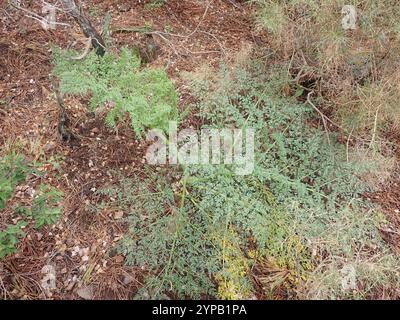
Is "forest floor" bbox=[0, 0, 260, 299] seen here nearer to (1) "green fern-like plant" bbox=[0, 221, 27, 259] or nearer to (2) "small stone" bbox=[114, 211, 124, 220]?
(2) "small stone" bbox=[114, 211, 124, 220]

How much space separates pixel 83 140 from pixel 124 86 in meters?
0.58

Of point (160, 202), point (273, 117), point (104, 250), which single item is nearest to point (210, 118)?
point (273, 117)

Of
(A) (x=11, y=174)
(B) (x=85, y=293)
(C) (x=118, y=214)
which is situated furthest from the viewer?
(C) (x=118, y=214)

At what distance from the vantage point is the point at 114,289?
2.13 m

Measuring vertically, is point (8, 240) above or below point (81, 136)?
below

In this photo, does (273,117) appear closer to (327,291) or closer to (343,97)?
(343,97)

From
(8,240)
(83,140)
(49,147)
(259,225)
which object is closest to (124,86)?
(83,140)

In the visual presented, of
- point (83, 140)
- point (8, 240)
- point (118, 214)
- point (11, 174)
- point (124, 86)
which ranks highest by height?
point (124, 86)

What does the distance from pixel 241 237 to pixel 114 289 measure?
80 cm

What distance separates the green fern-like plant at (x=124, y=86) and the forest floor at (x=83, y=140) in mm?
430

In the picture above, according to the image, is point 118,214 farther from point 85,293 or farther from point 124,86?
point 124,86

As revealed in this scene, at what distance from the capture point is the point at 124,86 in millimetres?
2201

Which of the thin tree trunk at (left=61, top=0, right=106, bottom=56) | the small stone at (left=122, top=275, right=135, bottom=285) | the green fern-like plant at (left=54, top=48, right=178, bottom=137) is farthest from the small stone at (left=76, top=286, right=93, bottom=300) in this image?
the thin tree trunk at (left=61, top=0, right=106, bottom=56)

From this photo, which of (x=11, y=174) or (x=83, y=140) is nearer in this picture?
(x=11, y=174)
